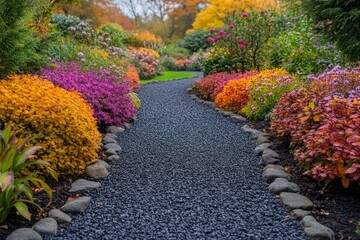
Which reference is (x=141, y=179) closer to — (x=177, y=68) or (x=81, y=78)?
(x=81, y=78)

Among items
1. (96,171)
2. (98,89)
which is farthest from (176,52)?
(96,171)

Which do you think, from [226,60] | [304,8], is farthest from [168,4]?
[304,8]

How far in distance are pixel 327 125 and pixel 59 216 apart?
260 cm

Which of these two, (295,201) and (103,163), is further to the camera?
(103,163)

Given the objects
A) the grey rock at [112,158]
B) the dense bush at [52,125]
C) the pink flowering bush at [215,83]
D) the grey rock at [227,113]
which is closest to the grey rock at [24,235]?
the dense bush at [52,125]

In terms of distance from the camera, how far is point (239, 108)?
7.48 m

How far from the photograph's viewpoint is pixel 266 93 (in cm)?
651

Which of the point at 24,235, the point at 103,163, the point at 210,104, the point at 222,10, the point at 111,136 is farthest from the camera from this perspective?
the point at 222,10

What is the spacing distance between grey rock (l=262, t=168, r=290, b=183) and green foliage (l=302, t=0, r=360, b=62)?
335 cm

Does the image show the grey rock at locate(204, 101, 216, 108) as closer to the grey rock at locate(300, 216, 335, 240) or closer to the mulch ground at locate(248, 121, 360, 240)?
the mulch ground at locate(248, 121, 360, 240)

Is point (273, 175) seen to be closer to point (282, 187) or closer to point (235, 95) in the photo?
point (282, 187)

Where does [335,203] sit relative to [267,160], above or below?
below

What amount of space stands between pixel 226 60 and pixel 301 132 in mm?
6207

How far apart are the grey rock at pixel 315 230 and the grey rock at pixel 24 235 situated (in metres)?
2.03
